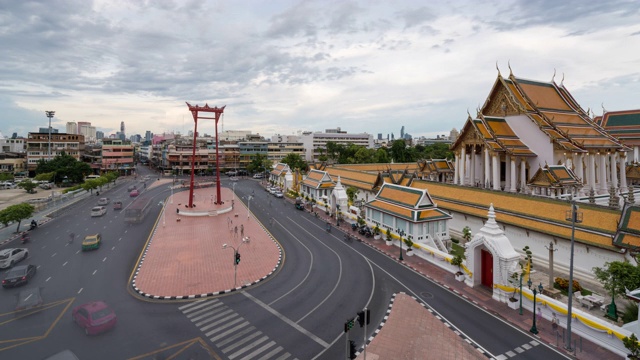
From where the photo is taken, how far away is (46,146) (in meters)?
92.3

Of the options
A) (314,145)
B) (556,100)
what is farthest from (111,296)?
(314,145)

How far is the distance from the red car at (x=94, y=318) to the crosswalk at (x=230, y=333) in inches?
148

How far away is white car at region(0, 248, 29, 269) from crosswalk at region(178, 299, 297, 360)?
18.8 meters

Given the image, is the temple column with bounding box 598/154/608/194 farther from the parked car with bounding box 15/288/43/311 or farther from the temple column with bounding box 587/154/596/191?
the parked car with bounding box 15/288/43/311

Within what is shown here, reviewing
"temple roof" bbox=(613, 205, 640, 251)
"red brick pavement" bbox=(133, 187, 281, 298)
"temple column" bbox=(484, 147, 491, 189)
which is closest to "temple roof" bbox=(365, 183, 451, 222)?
"temple roof" bbox=(613, 205, 640, 251)

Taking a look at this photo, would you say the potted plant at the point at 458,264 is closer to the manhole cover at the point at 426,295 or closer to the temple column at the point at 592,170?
the manhole cover at the point at 426,295

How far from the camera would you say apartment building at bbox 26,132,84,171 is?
90125 millimetres

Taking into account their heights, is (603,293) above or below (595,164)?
below

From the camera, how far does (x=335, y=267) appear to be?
27172 mm

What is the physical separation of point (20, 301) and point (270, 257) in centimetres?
1705

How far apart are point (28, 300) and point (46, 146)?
314 ft

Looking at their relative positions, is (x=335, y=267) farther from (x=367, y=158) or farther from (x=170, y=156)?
(x=170, y=156)

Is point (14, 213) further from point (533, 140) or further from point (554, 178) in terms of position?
point (533, 140)

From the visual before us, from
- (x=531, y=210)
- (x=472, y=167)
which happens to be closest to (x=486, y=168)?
(x=472, y=167)
